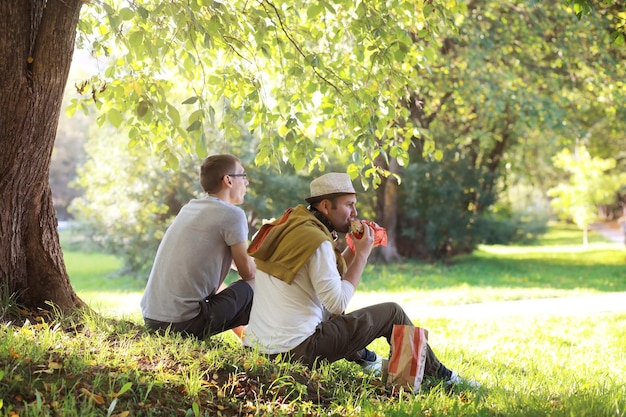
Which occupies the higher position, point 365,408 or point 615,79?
point 615,79

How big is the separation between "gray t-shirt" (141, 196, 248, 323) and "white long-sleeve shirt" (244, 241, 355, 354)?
25.7 inches

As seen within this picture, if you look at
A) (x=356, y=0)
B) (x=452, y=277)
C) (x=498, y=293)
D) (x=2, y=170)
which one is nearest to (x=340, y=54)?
(x=356, y=0)

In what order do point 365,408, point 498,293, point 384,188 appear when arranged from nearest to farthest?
point 365,408
point 498,293
point 384,188

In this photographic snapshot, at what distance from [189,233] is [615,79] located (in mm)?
13238

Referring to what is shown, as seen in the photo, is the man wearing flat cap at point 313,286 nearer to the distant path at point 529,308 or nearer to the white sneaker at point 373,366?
the white sneaker at point 373,366

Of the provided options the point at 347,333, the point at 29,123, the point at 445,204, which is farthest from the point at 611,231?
the point at 29,123

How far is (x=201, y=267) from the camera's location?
17.8 feet

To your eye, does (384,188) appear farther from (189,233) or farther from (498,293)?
(189,233)

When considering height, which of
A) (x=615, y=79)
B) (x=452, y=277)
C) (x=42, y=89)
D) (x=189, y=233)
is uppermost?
(x=615, y=79)

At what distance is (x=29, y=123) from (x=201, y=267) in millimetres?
1588

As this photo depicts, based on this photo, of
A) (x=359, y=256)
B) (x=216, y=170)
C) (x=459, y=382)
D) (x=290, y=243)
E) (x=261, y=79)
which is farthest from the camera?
(x=261, y=79)

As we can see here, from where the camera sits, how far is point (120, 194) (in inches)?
696

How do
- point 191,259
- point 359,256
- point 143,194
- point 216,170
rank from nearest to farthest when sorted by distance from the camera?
point 359,256
point 191,259
point 216,170
point 143,194

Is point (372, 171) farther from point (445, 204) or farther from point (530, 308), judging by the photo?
point (445, 204)
